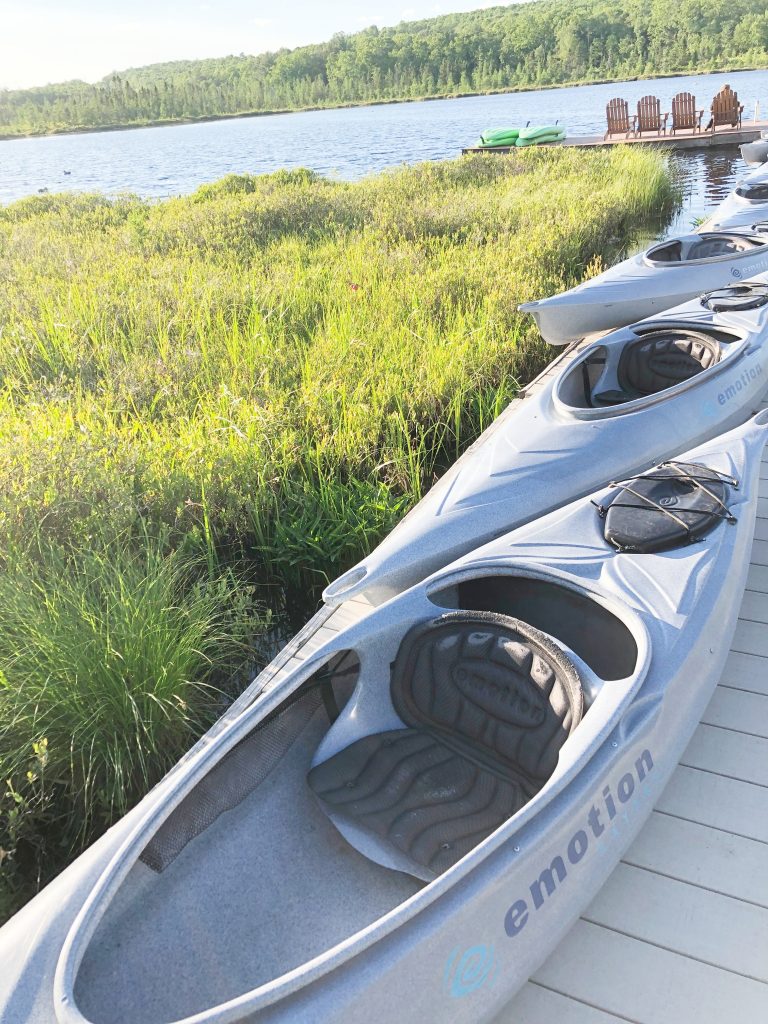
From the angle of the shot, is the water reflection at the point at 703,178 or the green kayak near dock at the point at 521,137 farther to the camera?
the green kayak near dock at the point at 521,137

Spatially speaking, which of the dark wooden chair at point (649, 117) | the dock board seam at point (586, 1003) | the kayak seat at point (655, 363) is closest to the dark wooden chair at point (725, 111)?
the dark wooden chair at point (649, 117)

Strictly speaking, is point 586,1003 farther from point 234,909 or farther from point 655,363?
point 655,363

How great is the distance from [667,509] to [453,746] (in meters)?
1.15

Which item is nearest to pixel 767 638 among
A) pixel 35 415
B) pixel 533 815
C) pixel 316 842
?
pixel 533 815

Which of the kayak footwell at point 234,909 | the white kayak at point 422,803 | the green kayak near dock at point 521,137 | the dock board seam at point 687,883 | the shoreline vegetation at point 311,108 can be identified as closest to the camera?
the white kayak at point 422,803

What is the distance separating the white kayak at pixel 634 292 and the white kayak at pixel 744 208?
46.5 inches

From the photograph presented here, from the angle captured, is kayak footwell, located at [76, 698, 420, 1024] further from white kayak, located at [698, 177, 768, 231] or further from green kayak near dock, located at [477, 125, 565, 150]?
green kayak near dock, located at [477, 125, 565, 150]

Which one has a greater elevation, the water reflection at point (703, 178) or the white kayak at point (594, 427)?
the water reflection at point (703, 178)

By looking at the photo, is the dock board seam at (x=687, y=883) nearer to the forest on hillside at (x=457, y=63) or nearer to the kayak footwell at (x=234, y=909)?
the kayak footwell at (x=234, y=909)

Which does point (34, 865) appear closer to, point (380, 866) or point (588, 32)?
point (380, 866)

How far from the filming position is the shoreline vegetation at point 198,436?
8.43ft

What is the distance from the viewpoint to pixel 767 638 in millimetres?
2852

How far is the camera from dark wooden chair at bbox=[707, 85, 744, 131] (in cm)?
1841

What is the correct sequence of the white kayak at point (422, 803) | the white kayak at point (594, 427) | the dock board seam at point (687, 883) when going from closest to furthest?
the white kayak at point (422, 803) < the dock board seam at point (687, 883) < the white kayak at point (594, 427)
